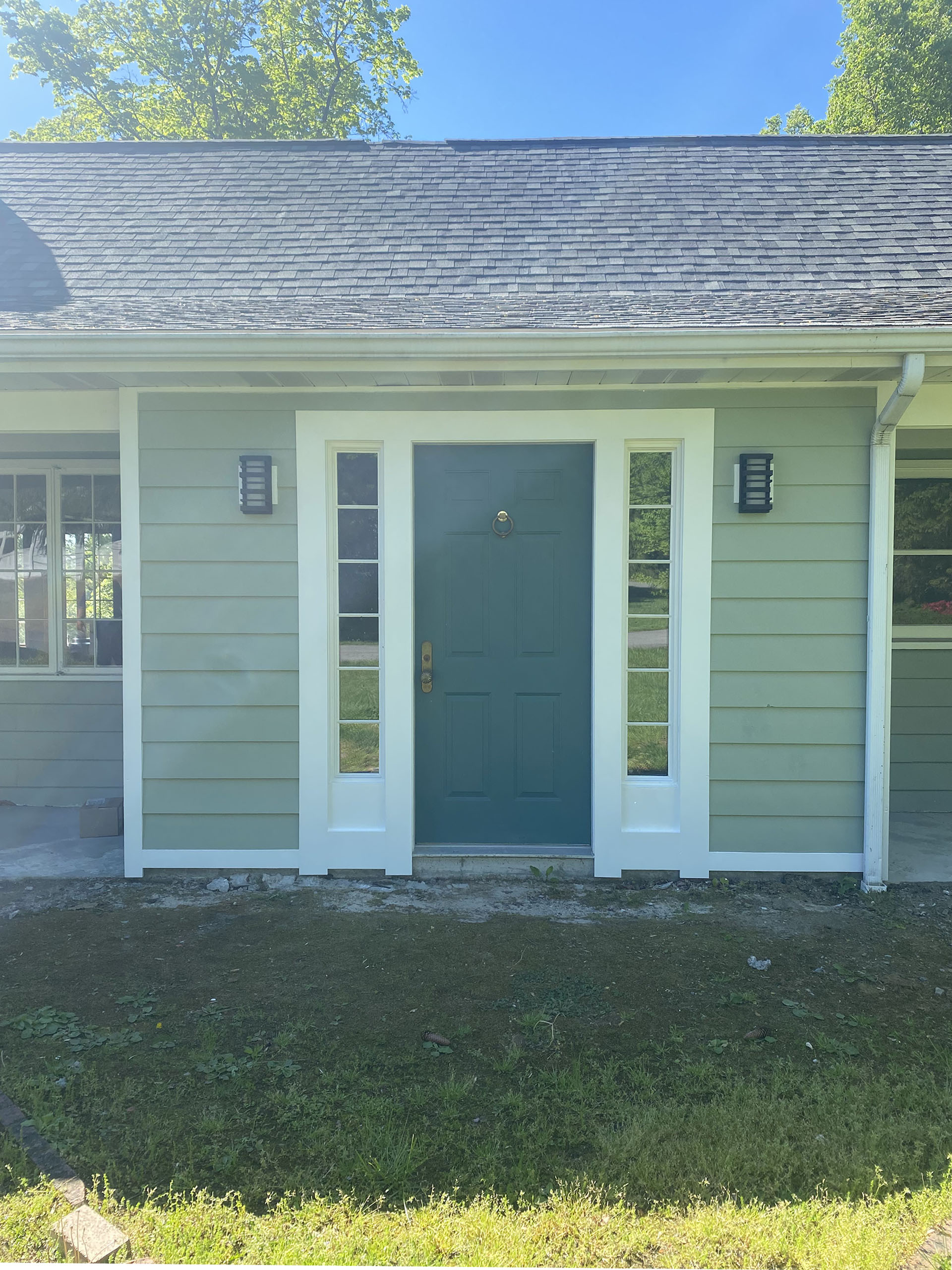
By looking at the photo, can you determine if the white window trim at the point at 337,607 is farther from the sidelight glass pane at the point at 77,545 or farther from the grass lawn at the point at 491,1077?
the sidelight glass pane at the point at 77,545

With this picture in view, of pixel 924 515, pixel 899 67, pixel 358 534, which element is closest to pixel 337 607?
pixel 358 534

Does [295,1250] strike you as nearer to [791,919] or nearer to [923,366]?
[791,919]

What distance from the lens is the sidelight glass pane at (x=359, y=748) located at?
4.66 m

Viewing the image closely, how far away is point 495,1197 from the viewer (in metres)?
2.27

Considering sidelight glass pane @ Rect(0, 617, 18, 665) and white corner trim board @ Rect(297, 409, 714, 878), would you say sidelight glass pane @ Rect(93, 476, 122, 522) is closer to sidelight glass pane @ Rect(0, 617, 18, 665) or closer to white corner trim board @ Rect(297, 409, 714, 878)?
sidelight glass pane @ Rect(0, 617, 18, 665)

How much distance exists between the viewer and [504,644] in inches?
186

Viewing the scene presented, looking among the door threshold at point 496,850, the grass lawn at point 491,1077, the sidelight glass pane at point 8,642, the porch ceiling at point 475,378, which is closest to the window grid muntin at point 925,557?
the porch ceiling at point 475,378

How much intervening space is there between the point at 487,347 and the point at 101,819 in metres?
3.60

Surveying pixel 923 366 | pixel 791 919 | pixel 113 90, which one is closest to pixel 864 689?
pixel 791 919

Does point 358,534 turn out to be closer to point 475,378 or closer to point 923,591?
point 475,378

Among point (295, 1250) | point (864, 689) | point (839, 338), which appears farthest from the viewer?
point (864, 689)

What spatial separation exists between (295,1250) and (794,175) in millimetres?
6553

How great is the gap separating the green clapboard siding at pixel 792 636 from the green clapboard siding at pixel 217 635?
224 centimetres

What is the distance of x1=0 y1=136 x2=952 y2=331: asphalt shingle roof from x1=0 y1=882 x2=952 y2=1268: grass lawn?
276cm
